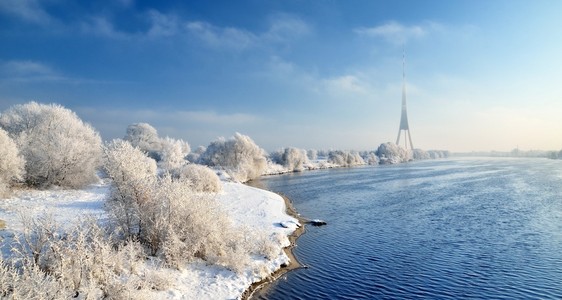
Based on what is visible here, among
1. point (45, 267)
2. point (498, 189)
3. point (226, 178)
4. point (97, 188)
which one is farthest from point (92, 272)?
point (498, 189)

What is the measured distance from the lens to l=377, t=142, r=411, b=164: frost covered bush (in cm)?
14755

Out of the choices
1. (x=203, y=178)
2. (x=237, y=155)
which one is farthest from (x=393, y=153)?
(x=203, y=178)

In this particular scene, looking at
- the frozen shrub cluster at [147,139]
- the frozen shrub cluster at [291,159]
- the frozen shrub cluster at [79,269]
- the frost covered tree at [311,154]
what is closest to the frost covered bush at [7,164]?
the frozen shrub cluster at [79,269]

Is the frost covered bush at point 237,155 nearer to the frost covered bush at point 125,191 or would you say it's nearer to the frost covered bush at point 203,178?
the frost covered bush at point 203,178

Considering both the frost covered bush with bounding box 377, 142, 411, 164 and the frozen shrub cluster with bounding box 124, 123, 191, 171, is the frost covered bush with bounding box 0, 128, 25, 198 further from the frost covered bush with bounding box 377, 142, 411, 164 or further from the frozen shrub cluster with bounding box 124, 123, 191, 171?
the frost covered bush with bounding box 377, 142, 411, 164

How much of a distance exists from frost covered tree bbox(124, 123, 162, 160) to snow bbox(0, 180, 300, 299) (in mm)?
47818

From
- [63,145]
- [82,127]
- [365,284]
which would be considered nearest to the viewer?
[365,284]

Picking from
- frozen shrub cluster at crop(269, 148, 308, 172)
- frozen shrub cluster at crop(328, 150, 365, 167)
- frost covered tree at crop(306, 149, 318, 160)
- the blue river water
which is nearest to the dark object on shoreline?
the blue river water

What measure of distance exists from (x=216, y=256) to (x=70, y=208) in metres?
12.3

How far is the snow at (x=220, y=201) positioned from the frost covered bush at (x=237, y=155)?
32.3 meters

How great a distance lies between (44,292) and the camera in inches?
368

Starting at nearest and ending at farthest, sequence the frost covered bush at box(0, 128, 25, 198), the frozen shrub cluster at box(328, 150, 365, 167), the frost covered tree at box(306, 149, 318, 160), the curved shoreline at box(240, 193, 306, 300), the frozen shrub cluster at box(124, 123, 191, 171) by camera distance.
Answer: the curved shoreline at box(240, 193, 306, 300) < the frost covered bush at box(0, 128, 25, 198) < the frozen shrub cluster at box(124, 123, 191, 171) < the frozen shrub cluster at box(328, 150, 365, 167) < the frost covered tree at box(306, 149, 318, 160)

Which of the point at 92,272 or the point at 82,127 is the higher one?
the point at 82,127

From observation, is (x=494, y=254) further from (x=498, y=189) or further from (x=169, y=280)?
(x=498, y=189)
